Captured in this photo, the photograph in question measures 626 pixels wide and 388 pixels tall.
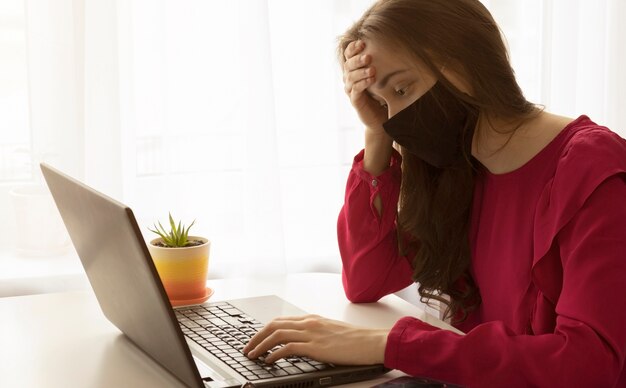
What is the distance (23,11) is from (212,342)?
1.07 metres

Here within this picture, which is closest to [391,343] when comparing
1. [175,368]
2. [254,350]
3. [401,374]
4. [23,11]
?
[401,374]

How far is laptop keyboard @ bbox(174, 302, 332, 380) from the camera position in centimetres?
123

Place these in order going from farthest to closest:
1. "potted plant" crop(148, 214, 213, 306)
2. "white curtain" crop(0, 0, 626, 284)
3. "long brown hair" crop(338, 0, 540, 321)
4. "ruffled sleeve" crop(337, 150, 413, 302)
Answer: "white curtain" crop(0, 0, 626, 284) < "ruffled sleeve" crop(337, 150, 413, 302) < "potted plant" crop(148, 214, 213, 306) < "long brown hair" crop(338, 0, 540, 321)

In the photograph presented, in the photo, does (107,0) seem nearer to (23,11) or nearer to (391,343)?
(23,11)

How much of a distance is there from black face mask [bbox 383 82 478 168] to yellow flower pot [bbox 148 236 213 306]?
40 centimetres

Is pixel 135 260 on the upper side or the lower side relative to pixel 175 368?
upper

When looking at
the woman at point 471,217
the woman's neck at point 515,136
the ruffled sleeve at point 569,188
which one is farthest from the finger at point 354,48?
the ruffled sleeve at point 569,188

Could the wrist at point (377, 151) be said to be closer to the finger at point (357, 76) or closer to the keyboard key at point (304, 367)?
the finger at point (357, 76)

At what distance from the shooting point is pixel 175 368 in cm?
120

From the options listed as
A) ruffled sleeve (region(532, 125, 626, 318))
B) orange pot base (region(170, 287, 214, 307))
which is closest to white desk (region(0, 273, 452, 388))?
orange pot base (region(170, 287, 214, 307))

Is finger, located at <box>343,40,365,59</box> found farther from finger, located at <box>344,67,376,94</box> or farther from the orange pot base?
the orange pot base

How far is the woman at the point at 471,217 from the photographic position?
1234 millimetres

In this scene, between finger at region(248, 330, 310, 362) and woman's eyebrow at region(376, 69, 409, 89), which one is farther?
woman's eyebrow at region(376, 69, 409, 89)

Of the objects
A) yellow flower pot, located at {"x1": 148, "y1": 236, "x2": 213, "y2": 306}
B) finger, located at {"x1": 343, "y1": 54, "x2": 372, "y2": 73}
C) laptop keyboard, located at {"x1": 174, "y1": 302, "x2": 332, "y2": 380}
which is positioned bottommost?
laptop keyboard, located at {"x1": 174, "y1": 302, "x2": 332, "y2": 380}
